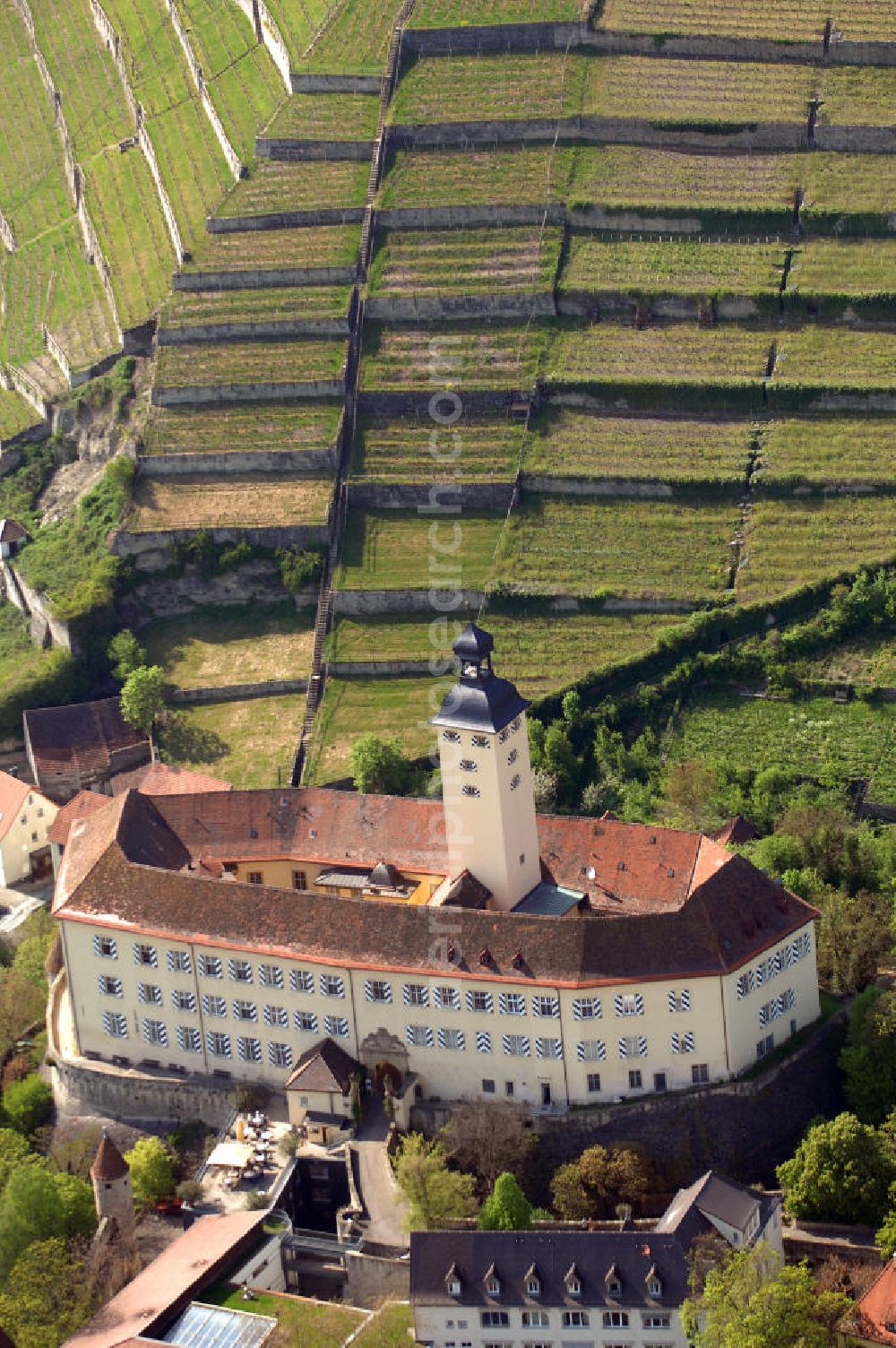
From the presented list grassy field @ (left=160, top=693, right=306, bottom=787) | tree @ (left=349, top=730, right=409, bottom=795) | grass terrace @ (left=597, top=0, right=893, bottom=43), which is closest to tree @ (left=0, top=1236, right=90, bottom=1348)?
tree @ (left=349, top=730, right=409, bottom=795)

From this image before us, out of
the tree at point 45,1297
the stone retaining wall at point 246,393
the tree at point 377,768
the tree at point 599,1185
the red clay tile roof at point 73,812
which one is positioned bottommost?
→ the tree at point 45,1297

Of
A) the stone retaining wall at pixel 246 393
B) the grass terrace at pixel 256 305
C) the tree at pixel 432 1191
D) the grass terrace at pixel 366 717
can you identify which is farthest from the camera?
the grass terrace at pixel 256 305

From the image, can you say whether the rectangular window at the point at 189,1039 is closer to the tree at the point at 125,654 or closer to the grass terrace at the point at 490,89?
the tree at the point at 125,654

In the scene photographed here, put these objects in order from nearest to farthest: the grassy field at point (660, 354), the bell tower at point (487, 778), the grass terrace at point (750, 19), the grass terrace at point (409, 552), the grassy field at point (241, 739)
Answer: the bell tower at point (487, 778)
the grassy field at point (241, 739)
the grass terrace at point (409, 552)
the grassy field at point (660, 354)
the grass terrace at point (750, 19)

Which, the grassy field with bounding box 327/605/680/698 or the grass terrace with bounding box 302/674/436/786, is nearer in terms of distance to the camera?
the grass terrace with bounding box 302/674/436/786

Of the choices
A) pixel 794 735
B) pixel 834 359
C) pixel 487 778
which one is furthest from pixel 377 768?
pixel 834 359

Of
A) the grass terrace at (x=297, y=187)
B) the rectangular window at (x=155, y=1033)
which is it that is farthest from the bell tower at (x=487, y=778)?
the grass terrace at (x=297, y=187)

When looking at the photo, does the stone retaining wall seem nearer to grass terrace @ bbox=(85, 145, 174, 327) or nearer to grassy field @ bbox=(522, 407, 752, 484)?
grass terrace @ bbox=(85, 145, 174, 327)
